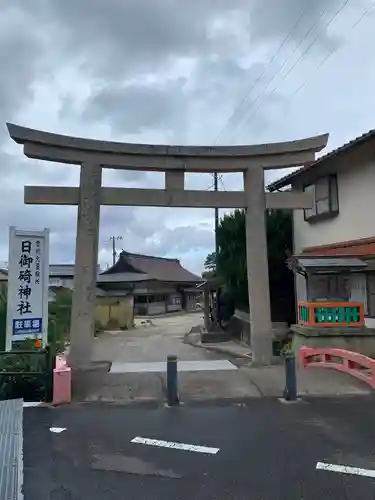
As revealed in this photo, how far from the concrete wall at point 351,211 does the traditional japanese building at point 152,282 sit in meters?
28.3

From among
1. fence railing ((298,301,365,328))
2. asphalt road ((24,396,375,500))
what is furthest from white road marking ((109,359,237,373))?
asphalt road ((24,396,375,500))

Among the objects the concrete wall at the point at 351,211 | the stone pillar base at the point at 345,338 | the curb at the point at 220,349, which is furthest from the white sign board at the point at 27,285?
the concrete wall at the point at 351,211

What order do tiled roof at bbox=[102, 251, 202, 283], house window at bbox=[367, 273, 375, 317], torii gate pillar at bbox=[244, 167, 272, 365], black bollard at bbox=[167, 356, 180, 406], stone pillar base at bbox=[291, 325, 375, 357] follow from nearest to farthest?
black bollard at bbox=[167, 356, 180, 406], stone pillar base at bbox=[291, 325, 375, 357], torii gate pillar at bbox=[244, 167, 272, 365], house window at bbox=[367, 273, 375, 317], tiled roof at bbox=[102, 251, 202, 283]

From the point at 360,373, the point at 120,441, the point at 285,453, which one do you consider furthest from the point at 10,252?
the point at 360,373

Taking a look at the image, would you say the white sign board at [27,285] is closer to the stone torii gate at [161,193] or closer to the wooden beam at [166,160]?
the stone torii gate at [161,193]

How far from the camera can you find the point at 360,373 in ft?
33.5

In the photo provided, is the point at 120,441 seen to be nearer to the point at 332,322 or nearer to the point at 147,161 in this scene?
the point at 332,322

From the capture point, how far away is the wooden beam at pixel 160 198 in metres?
12.1

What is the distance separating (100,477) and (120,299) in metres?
27.5

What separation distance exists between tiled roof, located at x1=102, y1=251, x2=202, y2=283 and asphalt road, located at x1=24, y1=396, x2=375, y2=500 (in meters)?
35.7

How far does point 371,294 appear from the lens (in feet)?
44.1

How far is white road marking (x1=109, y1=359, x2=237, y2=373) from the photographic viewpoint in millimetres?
11953

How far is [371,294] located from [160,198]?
22.5 ft

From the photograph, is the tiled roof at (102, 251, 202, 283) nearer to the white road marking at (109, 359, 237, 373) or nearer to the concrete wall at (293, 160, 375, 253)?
the concrete wall at (293, 160, 375, 253)
